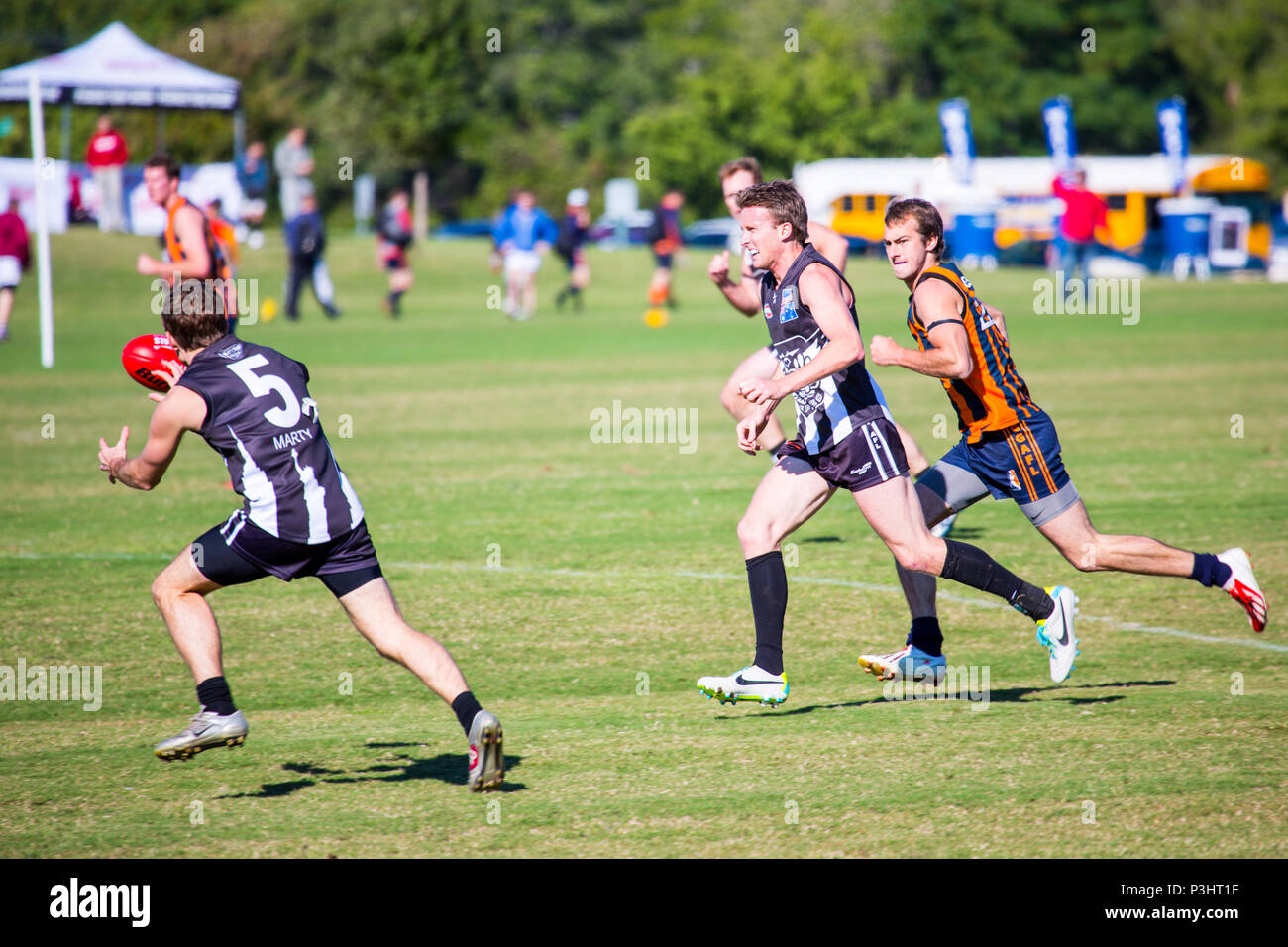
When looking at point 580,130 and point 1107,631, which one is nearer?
point 1107,631

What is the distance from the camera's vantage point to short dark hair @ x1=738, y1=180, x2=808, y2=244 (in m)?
6.27

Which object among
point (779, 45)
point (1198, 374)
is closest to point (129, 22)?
Answer: point (779, 45)

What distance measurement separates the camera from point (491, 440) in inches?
597

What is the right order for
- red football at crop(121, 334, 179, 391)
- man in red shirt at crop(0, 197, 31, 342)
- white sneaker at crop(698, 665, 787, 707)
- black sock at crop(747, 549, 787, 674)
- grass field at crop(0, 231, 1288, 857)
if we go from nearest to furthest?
grass field at crop(0, 231, 1288, 857), red football at crop(121, 334, 179, 391), white sneaker at crop(698, 665, 787, 707), black sock at crop(747, 549, 787, 674), man in red shirt at crop(0, 197, 31, 342)

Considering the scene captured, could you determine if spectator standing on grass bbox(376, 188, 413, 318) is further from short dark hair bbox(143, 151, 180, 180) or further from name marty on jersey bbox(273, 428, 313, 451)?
name marty on jersey bbox(273, 428, 313, 451)

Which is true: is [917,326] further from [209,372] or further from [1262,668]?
[209,372]

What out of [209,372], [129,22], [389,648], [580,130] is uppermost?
[129,22]

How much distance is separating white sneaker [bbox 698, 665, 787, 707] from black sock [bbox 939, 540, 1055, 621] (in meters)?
0.86

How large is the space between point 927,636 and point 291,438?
307 centimetres

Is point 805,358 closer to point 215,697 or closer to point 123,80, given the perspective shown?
point 215,697

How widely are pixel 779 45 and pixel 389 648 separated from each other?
73591mm

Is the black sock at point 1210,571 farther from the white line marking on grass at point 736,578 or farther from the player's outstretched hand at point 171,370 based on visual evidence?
the player's outstretched hand at point 171,370

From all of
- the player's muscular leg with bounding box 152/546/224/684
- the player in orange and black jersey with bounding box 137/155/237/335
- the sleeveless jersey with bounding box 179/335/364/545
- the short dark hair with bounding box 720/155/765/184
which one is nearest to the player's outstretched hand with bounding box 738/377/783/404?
the sleeveless jersey with bounding box 179/335/364/545

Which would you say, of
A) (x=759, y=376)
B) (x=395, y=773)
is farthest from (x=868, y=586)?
(x=395, y=773)
